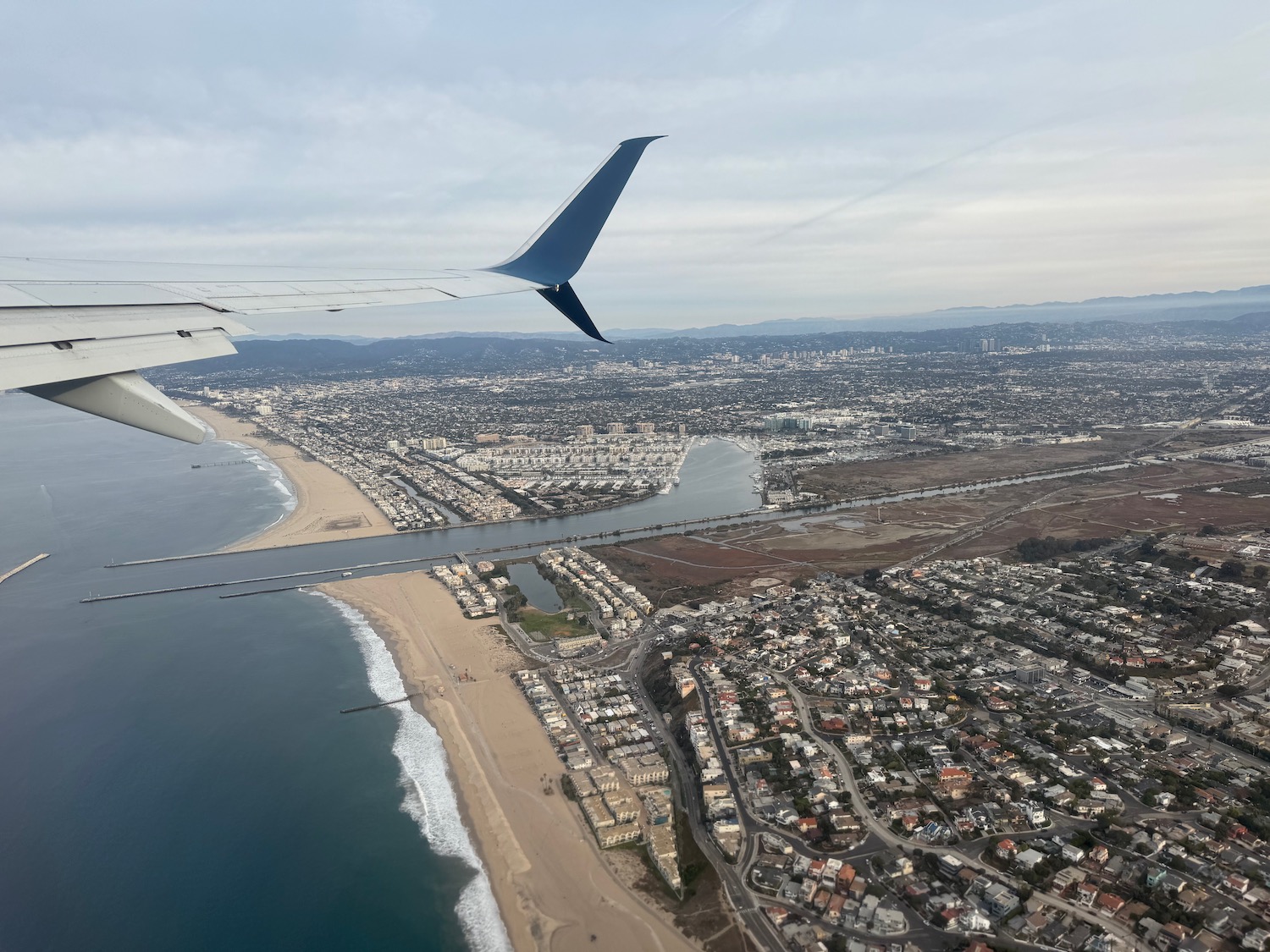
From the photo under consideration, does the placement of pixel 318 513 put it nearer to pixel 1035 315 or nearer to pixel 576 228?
pixel 576 228

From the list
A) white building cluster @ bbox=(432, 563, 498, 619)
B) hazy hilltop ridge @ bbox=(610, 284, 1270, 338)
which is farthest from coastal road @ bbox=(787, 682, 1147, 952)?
hazy hilltop ridge @ bbox=(610, 284, 1270, 338)

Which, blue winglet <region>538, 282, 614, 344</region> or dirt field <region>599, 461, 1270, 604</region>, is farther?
dirt field <region>599, 461, 1270, 604</region>

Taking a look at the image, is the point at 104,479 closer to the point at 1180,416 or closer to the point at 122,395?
the point at 122,395

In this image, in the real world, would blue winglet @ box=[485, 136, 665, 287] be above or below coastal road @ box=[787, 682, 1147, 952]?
above

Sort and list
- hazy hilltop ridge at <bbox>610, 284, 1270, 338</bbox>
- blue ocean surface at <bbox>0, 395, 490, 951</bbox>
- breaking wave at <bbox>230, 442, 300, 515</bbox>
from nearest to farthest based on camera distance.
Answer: blue ocean surface at <bbox>0, 395, 490, 951</bbox> → breaking wave at <bbox>230, 442, 300, 515</bbox> → hazy hilltop ridge at <bbox>610, 284, 1270, 338</bbox>

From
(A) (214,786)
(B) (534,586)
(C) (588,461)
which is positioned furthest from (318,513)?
(A) (214,786)

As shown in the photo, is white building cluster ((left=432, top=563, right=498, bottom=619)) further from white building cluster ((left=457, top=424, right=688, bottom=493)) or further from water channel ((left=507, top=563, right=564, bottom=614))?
white building cluster ((left=457, top=424, right=688, bottom=493))
